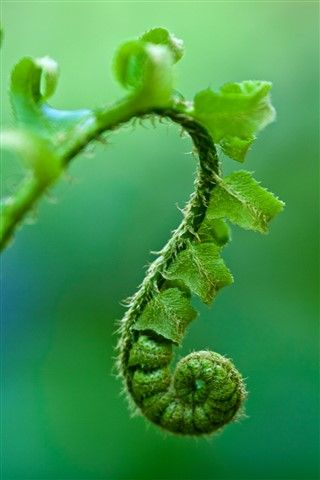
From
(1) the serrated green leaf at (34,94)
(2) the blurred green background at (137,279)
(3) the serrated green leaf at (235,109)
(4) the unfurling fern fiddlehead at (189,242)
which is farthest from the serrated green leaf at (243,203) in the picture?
(2) the blurred green background at (137,279)

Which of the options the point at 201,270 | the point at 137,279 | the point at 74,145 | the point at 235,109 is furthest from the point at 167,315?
the point at 137,279

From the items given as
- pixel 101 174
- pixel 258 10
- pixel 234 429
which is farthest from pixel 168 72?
pixel 258 10

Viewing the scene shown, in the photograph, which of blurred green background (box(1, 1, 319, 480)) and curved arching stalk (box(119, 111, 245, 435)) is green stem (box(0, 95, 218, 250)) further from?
blurred green background (box(1, 1, 319, 480))

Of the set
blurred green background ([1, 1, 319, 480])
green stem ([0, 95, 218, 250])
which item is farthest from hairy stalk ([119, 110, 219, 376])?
blurred green background ([1, 1, 319, 480])

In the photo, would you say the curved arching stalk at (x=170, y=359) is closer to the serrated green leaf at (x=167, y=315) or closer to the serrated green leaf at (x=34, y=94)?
the serrated green leaf at (x=167, y=315)

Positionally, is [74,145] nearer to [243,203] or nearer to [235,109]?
[235,109]

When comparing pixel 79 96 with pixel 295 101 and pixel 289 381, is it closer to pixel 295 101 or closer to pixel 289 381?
pixel 295 101
